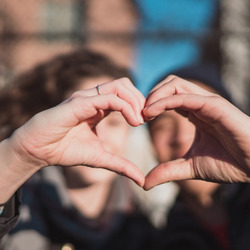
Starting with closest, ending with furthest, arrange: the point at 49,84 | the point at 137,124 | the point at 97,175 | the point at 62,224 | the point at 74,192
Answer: the point at 137,124
the point at 62,224
the point at 97,175
the point at 74,192
the point at 49,84

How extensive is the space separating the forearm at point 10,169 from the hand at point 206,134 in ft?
1.16

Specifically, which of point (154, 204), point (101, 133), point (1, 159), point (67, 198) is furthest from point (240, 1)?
point (1, 159)

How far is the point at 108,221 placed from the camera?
6.15ft

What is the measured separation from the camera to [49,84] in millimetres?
2021

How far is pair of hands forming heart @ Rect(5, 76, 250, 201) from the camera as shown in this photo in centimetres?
91

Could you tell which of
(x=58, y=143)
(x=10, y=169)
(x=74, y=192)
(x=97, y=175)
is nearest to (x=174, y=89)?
(x=58, y=143)

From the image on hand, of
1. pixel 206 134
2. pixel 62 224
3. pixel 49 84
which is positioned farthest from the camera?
pixel 49 84

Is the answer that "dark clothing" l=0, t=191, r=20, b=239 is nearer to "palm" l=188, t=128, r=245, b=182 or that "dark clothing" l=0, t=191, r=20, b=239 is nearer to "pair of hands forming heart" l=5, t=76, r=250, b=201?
"pair of hands forming heart" l=5, t=76, r=250, b=201

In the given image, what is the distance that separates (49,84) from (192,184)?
3.23ft

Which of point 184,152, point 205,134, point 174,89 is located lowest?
point 184,152

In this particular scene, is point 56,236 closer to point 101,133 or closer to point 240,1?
point 101,133

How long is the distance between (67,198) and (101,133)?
0.38 m

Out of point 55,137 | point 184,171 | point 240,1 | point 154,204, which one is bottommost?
point 154,204

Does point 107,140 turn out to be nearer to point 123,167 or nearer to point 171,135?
point 171,135
